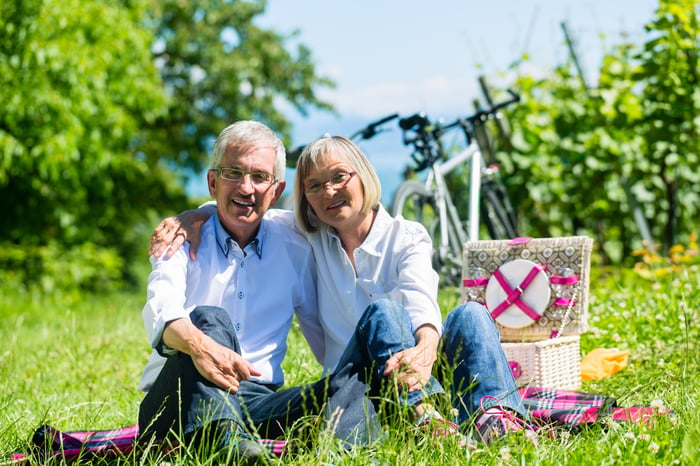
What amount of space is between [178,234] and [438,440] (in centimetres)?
124

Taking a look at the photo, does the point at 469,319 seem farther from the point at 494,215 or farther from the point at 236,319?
the point at 494,215

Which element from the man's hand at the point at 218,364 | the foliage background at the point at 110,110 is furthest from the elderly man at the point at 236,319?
the foliage background at the point at 110,110

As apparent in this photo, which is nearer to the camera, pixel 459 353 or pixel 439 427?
pixel 439 427

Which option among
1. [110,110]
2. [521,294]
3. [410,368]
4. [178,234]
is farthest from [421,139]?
[110,110]

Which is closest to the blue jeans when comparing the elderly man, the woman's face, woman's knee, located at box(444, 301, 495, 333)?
woman's knee, located at box(444, 301, 495, 333)

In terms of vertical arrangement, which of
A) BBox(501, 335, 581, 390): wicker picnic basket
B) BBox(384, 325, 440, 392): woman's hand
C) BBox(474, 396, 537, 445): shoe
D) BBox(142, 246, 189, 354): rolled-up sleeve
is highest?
BBox(142, 246, 189, 354): rolled-up sleeve

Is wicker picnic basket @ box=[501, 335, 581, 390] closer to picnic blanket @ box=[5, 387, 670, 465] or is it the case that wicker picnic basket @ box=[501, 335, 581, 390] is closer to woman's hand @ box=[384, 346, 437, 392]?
picnic blanket @ box=[5, 387, 670, 465]

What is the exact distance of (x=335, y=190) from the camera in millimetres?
2963

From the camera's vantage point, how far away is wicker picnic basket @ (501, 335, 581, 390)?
337 cm

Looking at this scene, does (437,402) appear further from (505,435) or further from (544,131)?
(544,131)

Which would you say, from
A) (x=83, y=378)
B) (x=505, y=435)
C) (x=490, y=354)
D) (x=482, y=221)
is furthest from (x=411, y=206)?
(x=505, y=435)

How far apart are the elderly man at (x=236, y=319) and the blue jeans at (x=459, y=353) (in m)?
0.12

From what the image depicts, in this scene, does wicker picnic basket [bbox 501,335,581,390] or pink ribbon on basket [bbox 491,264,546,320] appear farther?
pink ribbon on basket [bbox 491,264,546,320]

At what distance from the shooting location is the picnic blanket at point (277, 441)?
96.9 inches
